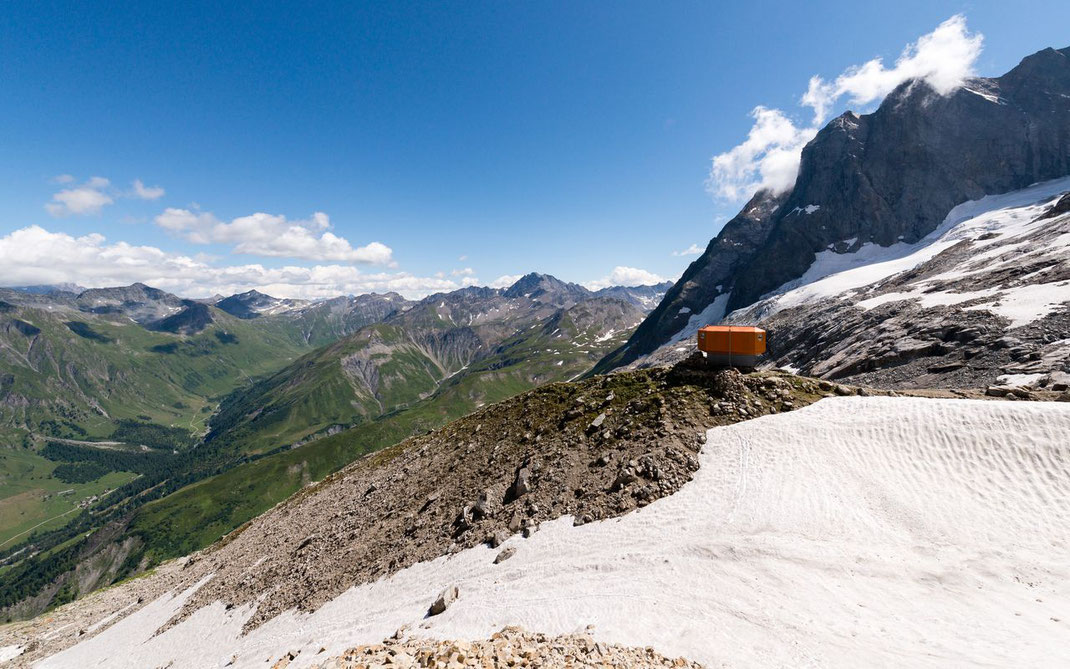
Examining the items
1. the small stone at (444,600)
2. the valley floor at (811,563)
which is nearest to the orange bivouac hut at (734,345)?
the valley floor at (811,563)

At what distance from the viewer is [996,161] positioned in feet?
640

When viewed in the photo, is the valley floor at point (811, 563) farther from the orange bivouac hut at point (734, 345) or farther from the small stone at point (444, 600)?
the orange bivouac hut at point (734, 345)

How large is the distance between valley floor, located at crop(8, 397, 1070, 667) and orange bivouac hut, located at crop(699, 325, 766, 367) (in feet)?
17.8

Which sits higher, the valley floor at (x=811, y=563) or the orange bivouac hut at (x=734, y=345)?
the orange bivouac hut at (x=734, y=345)

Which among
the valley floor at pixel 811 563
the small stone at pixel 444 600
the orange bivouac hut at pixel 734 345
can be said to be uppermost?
the orange bivouac hut at pixel 734 345

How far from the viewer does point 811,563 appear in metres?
17.3

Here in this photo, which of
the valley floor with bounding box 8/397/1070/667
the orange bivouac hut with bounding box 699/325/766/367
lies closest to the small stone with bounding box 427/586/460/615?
the valley floor with bounding box 8/397/1070/667

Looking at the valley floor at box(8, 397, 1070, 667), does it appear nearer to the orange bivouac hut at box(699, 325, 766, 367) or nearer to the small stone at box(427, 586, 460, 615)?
the small stone at box(427, 586, 460, 615)

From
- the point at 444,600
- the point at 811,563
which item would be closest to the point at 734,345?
the point at 811,563

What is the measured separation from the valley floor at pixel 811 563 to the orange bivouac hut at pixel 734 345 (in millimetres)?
5424

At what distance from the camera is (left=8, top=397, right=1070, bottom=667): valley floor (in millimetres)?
14156

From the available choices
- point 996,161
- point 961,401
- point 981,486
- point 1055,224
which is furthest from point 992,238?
point 981,486

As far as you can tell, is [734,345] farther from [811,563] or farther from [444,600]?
[444,600]

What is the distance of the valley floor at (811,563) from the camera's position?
14156mm
